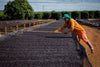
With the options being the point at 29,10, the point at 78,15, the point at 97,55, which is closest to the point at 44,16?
the point at 78,15

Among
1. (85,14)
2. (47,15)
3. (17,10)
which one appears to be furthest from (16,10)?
(85,14)

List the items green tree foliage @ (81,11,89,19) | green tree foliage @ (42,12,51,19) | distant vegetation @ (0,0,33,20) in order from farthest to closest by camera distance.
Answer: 1. green tree foliage @ (42,12,51,19)
2. green tree foliage @ (81,11,89,19)
3. distant vegetation @ (0,0,33,20)

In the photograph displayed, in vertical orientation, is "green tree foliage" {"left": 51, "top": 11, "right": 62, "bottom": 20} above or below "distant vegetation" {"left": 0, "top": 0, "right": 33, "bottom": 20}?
below

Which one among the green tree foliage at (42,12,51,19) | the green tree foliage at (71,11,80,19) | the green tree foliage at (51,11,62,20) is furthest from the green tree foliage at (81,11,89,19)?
the green tree foliage at (42,12,51,19)

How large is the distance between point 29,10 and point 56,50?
143ft

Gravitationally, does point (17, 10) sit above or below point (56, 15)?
above

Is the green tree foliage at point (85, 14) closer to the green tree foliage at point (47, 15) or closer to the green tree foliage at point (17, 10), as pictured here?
the green tree foliage at point (47, 15)

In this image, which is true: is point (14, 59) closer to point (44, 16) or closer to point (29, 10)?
point (29, 10)

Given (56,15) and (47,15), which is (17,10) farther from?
(56,15)

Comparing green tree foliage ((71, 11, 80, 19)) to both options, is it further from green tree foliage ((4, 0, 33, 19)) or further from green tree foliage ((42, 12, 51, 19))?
green tree foliage ((4, 0, 33, 19))

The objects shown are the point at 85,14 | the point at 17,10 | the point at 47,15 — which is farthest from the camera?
the point at 47,15

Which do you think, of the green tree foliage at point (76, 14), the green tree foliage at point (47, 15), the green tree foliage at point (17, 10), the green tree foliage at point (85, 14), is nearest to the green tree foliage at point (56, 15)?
the green tree foliage at point (47, 15)

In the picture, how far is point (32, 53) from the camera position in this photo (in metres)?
4.34

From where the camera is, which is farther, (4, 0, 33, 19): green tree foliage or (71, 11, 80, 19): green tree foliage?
(71, 11, 80, 19): green tree foliage
